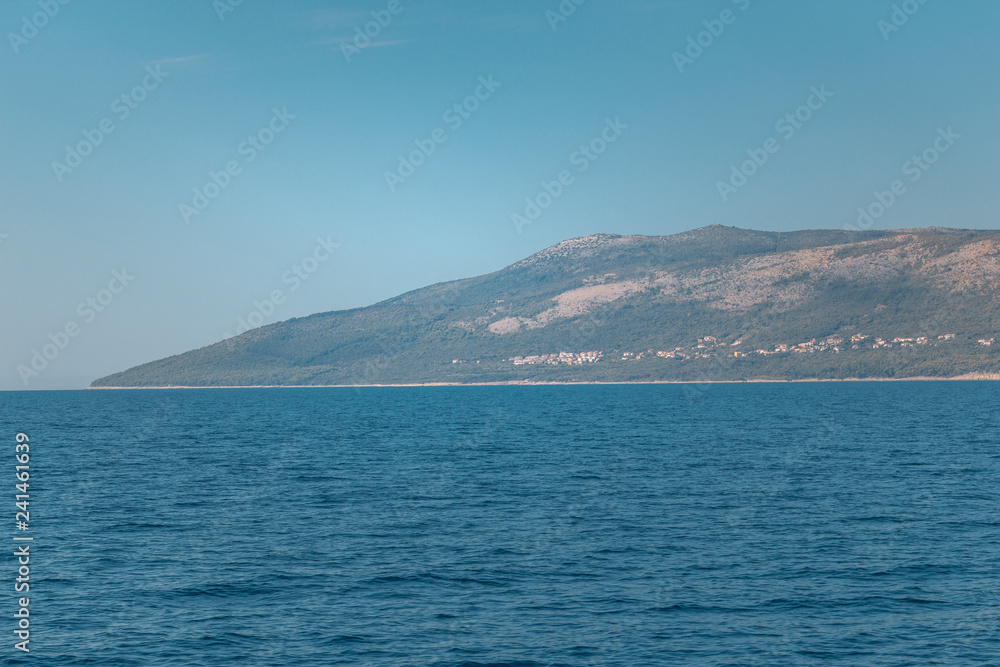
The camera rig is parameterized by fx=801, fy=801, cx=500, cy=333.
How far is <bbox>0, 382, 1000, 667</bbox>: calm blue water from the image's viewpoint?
92.9 feet

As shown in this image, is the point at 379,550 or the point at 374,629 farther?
the point at 379,550

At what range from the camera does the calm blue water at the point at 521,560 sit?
28328mm

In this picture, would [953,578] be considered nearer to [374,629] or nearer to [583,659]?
[583,659]

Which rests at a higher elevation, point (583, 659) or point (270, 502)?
point (270, 502)

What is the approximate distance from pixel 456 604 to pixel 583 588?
571 cm

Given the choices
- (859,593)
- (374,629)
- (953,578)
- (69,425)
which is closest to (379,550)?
(374,629)

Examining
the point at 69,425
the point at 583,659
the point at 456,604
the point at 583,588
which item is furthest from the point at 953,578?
the point at 69,425

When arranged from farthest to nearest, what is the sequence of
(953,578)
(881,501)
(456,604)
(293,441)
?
1. (293,441)
2. (881,501)
3. (953,578)
4. (456,604)

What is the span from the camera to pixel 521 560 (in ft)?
129

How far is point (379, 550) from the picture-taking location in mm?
41656

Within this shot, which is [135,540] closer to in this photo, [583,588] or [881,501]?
[583,588]

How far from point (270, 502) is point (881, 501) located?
137 ft

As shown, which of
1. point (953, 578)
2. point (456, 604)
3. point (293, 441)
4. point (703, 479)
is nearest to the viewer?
point (456, 604)

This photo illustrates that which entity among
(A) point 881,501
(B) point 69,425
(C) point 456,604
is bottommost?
(A) point 881,501
